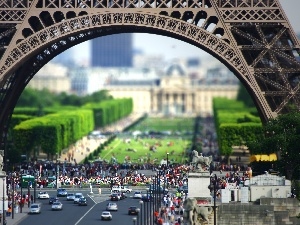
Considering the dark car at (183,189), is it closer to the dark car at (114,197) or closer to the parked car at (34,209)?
the dark car at (114,197)

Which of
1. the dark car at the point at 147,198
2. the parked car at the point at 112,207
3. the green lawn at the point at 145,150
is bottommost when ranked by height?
the parked car at the point at 112,207

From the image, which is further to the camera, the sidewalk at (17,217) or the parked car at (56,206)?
the parked car at (56,206)

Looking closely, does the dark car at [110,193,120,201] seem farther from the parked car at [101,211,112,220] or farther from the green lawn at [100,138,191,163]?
the green lawn at [100,138,191,163]

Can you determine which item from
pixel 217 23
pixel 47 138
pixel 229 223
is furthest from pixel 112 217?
pixel 47 138

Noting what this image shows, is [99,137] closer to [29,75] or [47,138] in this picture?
[47,138]

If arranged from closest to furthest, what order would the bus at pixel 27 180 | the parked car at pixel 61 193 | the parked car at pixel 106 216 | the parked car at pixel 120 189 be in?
the parked car at pixel 106 216 → the parked car at pixel 61 193 → the parked car at pixel 120 189 → the bus at pixel 27 180

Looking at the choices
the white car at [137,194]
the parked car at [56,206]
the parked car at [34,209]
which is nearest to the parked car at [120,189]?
the white car at [137,194]
